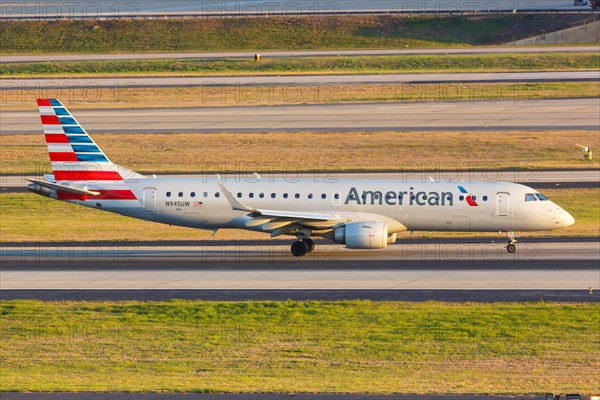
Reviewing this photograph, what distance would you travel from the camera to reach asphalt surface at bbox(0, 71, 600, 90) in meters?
101

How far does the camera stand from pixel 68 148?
170 feet

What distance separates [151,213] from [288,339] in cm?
1733

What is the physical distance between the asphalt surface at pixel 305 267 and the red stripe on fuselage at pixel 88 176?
335cm

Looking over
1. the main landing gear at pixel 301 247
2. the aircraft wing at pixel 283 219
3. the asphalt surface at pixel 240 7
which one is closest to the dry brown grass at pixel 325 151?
the main landing gear at pixel 301 247

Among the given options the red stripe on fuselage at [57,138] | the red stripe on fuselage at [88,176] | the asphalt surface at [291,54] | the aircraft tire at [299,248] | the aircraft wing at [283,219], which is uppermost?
the asphalt surface at [291,54]

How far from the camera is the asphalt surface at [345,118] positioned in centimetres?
8388

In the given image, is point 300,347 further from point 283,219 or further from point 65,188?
point 65,188

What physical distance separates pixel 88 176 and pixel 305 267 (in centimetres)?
1123

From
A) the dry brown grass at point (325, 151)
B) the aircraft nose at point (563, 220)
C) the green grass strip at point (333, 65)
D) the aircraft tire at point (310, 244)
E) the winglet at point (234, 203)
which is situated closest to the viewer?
the winglet at point (234, 203)

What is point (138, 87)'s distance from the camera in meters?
101

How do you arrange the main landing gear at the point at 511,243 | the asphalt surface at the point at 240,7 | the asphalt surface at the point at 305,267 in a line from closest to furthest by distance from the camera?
the asphalt surface at the point at 305,267 → the main landing gear at the point at 511,243 → the asphalt surface at the point at 240,7

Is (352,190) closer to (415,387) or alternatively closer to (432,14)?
(415,387)

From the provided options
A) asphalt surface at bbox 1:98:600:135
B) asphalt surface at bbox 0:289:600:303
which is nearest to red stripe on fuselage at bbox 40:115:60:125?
asphalt surface at bbox 0:289:600:303

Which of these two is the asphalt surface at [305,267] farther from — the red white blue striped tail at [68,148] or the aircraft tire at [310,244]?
the red white blue striped tail at [68,148]
